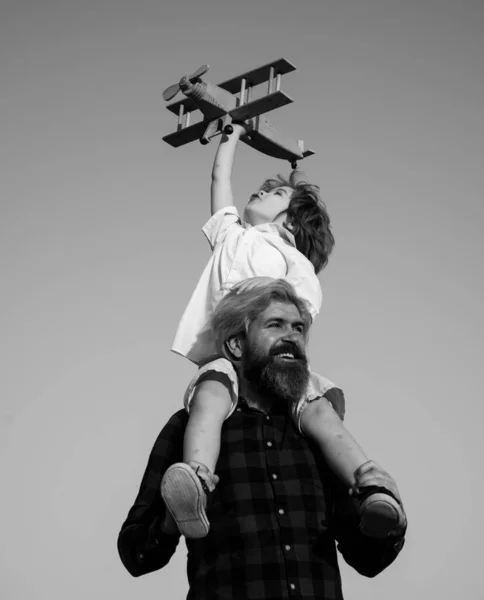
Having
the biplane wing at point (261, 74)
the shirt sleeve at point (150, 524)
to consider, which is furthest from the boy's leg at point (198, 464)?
the biplane wing at point (261, 74)

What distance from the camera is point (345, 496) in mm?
4098

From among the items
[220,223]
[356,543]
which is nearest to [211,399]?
[356,543]

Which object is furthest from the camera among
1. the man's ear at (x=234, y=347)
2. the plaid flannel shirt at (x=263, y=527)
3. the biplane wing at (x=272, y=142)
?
the biplane wing at (x=272, y=142)

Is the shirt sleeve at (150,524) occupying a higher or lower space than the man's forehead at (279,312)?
lower

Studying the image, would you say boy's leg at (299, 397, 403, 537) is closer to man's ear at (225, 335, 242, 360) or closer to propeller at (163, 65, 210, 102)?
man's ear at (225, 335, 242, 360)

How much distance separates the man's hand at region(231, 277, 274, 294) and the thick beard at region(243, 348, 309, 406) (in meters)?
0.39

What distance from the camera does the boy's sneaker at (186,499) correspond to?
11.5 ft

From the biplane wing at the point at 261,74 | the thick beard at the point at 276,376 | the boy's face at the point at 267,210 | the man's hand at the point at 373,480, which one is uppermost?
the biplane wing at the point at 261,74

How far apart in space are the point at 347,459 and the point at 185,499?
2.70 ft

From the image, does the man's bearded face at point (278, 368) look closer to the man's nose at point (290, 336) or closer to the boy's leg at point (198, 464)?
the man's nose at point (290, 336)

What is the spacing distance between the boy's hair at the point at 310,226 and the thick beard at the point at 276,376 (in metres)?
1.23

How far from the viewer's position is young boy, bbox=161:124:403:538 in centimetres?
359

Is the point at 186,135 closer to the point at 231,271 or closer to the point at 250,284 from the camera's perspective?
the point at 231,271

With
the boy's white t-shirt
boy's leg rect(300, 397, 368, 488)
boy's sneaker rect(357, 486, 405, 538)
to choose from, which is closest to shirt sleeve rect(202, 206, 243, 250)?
the boy's white t-shirt
